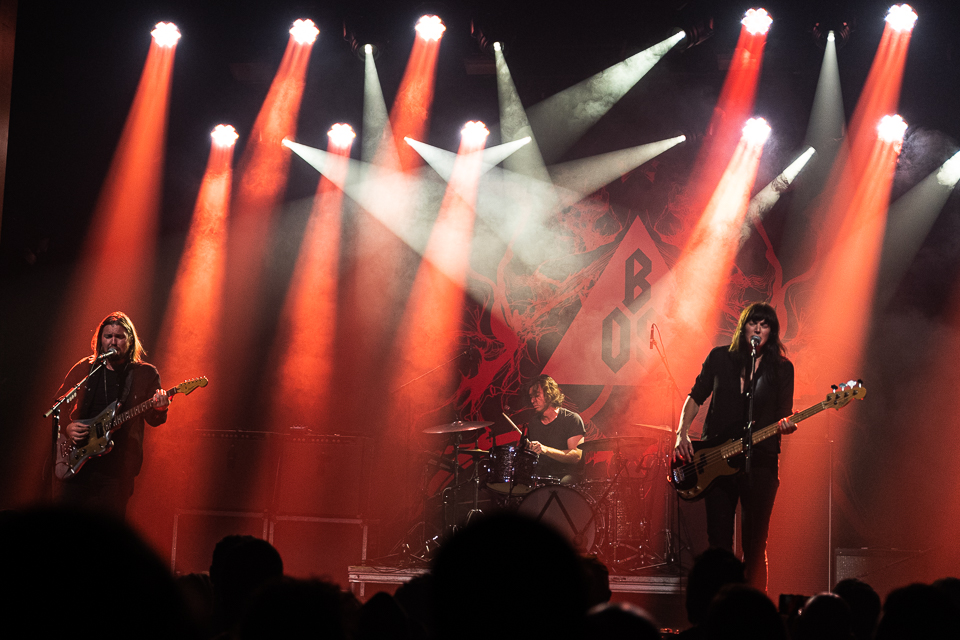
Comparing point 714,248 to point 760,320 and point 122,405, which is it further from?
point 122,405

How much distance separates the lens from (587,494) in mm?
6699

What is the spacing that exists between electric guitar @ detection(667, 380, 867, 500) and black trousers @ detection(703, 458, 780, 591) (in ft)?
0.31

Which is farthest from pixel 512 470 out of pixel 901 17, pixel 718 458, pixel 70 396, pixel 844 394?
pixel 901 17

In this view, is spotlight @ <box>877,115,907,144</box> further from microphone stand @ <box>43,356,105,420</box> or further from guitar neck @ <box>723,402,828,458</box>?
microphone stand @ <box>43,356,105,420</box>

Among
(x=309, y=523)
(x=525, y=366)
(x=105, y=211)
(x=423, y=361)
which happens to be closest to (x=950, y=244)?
(x=525, y=366)

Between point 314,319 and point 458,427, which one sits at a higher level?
point 314,319

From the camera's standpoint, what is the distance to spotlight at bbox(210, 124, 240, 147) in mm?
8984

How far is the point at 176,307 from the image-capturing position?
899cm

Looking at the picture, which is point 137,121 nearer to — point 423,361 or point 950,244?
point 423,361

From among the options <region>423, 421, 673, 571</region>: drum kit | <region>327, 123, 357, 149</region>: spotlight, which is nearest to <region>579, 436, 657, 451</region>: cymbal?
<region>423, 421, 673, 571</region>: drum kit

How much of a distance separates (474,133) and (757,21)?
3.03m

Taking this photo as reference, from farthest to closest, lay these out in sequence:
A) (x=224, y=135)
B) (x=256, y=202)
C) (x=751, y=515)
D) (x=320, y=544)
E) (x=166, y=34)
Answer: (x=256, y=202), (x=224, y=135), (x=166, y=34), (x=320, y=544), (x=751, y=515)

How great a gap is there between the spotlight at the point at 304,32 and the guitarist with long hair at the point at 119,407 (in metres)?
Answer: 4.07

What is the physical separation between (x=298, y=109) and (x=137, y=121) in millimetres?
1706
